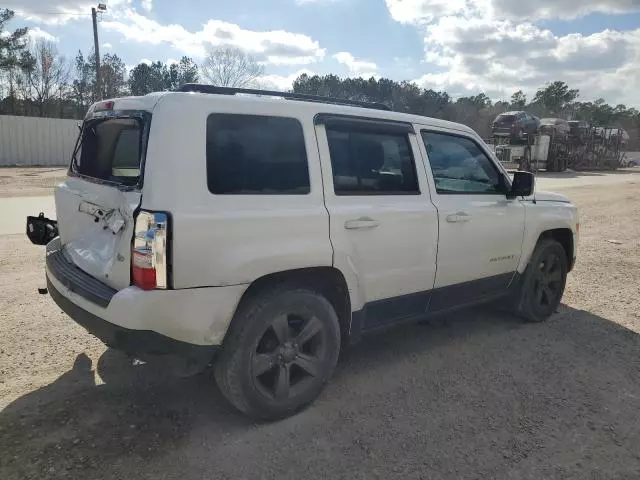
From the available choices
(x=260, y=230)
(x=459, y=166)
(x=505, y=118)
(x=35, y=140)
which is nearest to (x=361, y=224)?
(x=260, y=230)

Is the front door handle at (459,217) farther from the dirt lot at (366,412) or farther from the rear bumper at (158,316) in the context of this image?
the rear bumper at (158,316)

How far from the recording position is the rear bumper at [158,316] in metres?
2.57

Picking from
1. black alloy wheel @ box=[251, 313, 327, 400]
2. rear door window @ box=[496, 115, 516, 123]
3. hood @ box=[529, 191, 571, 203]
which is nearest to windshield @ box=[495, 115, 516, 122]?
rear door window @ box=[496, 115, 516, 123]

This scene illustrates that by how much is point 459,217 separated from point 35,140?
2879 centimetres

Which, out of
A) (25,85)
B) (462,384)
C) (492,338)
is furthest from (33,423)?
(25,85)

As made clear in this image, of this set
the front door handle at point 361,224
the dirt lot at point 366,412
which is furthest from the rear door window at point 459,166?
the dirt lot at point 366,412

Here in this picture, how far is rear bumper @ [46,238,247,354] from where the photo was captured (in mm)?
2570

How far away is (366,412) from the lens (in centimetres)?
325

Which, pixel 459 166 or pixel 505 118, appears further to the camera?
pixel 505 118

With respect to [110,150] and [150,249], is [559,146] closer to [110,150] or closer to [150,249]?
[110,150]

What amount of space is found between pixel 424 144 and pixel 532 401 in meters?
1.96

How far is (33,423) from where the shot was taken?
9.68 feet

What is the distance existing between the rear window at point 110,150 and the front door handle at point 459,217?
7.32 feet

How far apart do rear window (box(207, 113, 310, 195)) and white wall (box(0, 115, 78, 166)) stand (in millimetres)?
Answer: 26429
